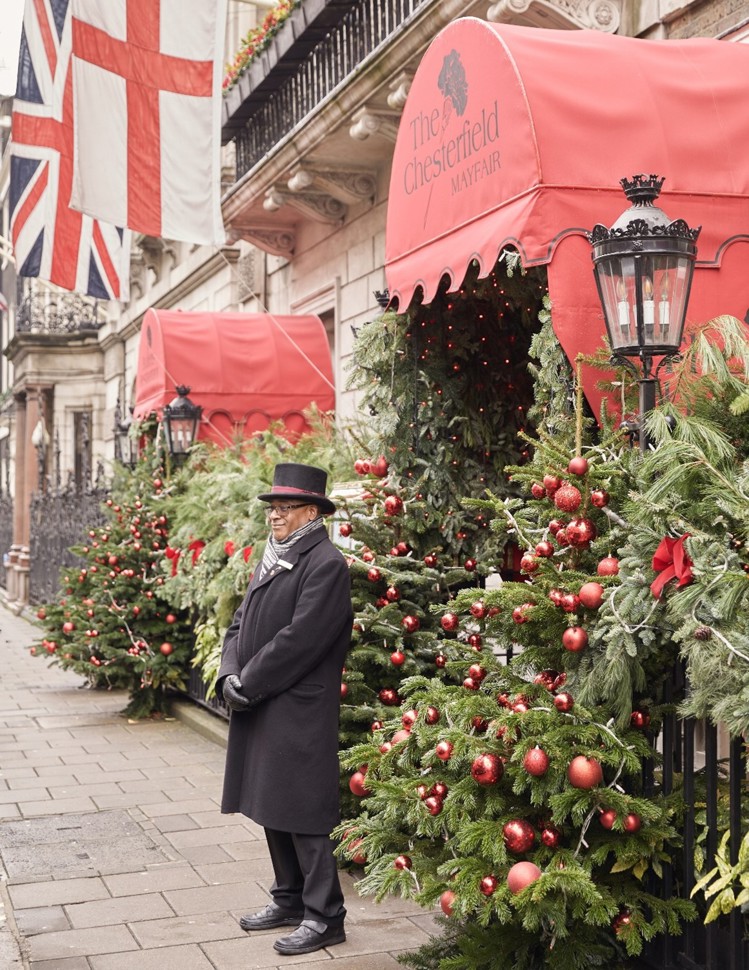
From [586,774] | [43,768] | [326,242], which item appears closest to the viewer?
[586,774]

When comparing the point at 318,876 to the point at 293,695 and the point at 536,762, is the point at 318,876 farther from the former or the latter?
the point at 536,762

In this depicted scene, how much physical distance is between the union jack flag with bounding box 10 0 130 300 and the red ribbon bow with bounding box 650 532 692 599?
27.1 feet

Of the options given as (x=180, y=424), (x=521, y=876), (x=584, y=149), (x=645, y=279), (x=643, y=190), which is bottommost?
(x=521, y=876)

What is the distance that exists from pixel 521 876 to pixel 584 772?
0.36 meters

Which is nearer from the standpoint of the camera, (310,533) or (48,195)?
(310,533)

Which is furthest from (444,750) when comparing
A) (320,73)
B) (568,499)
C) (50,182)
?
(320,73)

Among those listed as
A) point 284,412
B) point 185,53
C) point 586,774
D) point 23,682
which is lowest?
point 23,682

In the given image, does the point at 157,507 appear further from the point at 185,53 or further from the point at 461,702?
the point at 461,702

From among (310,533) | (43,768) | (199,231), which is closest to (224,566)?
(43,768)

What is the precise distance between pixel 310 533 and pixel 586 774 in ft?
5.89

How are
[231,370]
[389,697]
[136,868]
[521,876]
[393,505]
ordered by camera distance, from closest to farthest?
[521,876] < [136,868] < [389,697] < [393,505] < [231,370]

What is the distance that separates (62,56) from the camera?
10.6 meters

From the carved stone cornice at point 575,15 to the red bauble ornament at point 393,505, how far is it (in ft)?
12.5

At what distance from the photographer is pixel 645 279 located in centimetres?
429
